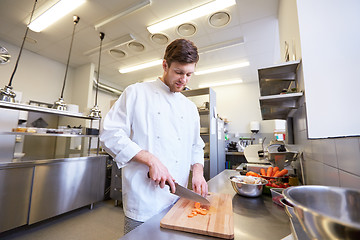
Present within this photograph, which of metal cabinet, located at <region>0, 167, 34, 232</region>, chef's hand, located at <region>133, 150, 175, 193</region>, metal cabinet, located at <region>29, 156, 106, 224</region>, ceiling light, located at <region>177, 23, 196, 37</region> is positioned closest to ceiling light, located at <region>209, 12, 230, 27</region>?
ceiling light, located at <region>177, 23, 196, 37</region>

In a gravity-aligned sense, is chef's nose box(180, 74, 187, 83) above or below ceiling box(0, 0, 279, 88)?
below

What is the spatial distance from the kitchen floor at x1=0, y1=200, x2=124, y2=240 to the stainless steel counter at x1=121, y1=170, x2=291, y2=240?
1837mm

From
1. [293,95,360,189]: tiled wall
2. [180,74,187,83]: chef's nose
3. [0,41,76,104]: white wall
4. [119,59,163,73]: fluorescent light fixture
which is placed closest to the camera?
[293,95,360,189]: tiled wall

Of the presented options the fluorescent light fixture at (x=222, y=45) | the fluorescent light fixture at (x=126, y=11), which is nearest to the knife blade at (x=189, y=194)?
the fluorescent light fixture at (x=126, y=11)

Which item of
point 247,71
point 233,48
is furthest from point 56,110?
point 247,71

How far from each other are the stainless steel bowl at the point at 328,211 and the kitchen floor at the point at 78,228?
7.47 ft

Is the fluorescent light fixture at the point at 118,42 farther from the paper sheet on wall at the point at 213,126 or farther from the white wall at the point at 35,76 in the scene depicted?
the paper sheet on wall at the point at 213,126

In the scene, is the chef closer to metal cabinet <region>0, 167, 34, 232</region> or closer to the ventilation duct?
metal cabinet <region>0, 167, 34, 232</region>

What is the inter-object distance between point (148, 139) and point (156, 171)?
227 millimetres

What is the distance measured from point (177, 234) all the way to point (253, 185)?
562 millimetres

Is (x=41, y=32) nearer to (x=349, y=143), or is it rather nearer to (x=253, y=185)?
(x=253, y=185)

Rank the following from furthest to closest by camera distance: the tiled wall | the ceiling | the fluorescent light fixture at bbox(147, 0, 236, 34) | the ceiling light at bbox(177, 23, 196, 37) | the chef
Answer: the ceiling light at bbox(177, 23, 196, 37), the ceiling, the fluorescent light fixture at bbox(147, 0, 236, 34), the chef, the tiled wall

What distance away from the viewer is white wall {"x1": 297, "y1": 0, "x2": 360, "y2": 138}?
91 cm

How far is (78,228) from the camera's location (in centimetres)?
221
